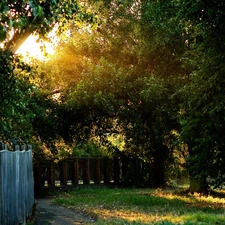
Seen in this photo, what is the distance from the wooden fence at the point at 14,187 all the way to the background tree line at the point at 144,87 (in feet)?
7.00

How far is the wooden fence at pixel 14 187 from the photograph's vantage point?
30.5ft

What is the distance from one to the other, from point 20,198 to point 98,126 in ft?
47.7

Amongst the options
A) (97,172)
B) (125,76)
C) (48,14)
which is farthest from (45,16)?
(97,172)

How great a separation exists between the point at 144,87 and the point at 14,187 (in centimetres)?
1156

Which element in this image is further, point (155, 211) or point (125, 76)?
point (125, 76)

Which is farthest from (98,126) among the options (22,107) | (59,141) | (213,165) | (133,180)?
(22,107)

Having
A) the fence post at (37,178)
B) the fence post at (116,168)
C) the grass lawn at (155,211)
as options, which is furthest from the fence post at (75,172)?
the grass lawn at (155,211)

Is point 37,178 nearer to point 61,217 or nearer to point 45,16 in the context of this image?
point 61,217

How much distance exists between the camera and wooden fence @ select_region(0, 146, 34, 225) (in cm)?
929

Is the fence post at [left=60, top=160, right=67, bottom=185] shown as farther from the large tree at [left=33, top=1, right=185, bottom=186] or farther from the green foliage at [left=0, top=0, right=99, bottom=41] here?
the green foliage at [left=0, top=0, right=99, bottom=41]

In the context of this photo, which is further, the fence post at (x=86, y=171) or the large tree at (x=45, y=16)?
the fence post at (x=86, y=171)

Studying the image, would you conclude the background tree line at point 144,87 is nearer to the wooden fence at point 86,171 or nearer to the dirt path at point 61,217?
the wooden fence at point 86,171

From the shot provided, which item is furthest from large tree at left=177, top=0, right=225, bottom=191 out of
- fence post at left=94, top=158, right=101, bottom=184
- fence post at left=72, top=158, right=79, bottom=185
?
fence post at left=94, top=158, right=101, bottom=184

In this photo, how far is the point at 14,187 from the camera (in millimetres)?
10156
